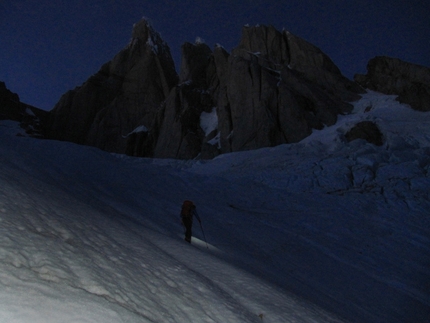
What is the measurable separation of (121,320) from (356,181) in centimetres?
2757

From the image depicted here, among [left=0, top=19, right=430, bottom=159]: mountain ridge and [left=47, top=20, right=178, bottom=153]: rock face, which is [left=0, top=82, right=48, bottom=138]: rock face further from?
[left=47, top=20, right=178, bottom=153]: rock face

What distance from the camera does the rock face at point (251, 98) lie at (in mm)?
48656

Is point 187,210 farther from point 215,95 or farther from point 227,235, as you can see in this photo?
point 215,95

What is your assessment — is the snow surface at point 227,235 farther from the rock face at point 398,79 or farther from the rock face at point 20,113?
the rock face at point 20,113

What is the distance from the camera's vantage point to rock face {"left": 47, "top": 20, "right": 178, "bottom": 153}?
257 feet

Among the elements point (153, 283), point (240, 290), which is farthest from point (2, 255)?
point (240, 290)

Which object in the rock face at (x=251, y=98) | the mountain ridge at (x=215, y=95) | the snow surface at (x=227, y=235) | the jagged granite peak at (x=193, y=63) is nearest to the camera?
the snow surface at (x=227, y=235)

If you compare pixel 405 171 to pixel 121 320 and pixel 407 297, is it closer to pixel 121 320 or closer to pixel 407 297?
pixel 407 297

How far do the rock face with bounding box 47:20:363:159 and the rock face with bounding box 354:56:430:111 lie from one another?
504 cm

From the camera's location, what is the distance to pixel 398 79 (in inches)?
2239

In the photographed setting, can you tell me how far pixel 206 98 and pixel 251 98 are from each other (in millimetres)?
16427

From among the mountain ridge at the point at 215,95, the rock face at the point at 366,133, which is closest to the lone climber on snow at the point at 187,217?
the rock face at the point at 366,133

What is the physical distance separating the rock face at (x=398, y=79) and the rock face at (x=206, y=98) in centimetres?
504

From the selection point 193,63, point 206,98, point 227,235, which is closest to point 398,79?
point 206,98
